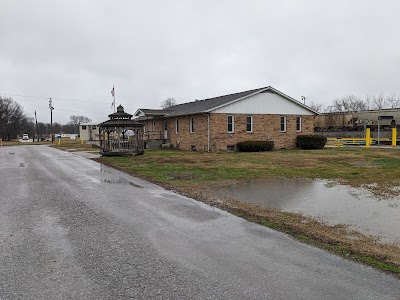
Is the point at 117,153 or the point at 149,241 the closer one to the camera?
the point at 149,241

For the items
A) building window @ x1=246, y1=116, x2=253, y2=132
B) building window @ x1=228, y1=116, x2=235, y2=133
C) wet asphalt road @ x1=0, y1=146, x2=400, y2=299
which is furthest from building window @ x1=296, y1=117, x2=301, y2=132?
wet asphalt road @ x1=0, y1=146, x2=400, y2=299

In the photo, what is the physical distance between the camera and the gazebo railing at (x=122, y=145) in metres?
25.0

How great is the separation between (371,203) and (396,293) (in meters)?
4.95

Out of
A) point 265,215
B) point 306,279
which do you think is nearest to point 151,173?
point 265,215

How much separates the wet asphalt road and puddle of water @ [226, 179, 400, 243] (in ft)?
5.35

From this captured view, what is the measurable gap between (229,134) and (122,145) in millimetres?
8331

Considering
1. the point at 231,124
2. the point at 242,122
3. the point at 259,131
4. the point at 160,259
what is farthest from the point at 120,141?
the point at 160,259

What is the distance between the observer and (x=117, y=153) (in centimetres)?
2459

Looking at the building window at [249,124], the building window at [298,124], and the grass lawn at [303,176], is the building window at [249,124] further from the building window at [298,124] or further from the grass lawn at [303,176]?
the grass lawn at [303,176]

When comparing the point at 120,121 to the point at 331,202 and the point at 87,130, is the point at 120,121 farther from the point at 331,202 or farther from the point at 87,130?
the point at 87,130

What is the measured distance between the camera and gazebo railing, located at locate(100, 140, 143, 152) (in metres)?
25.0

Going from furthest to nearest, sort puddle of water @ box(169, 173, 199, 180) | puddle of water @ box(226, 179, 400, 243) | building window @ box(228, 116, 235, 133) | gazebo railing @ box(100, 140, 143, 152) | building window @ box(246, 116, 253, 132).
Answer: building window @ box(246, 116, 253, 132) → building window @ box(228, 116, 235, 133) → gazebo railing @ box(100, 140, 143, 152) → puddle of water @ box(169, 173, 199, 180) → puddle of water @ box(226, 179, 400, 243)

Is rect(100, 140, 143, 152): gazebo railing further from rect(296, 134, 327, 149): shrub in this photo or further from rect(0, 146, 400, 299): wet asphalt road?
rect(0, 146, 400, 299): wet asphalt road

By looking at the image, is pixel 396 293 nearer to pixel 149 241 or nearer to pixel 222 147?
pixel 149 241
